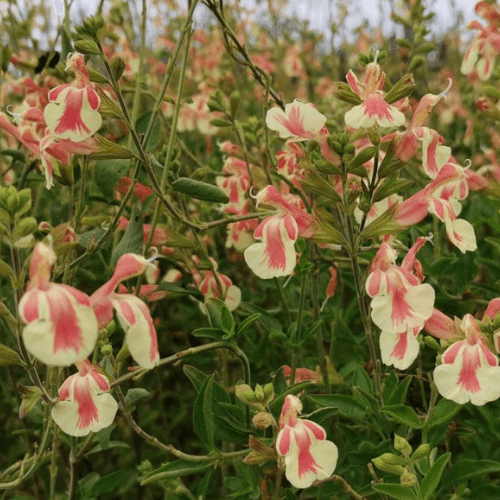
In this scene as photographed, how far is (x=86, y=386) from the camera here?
779 mm

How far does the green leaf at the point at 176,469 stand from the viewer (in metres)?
0.89

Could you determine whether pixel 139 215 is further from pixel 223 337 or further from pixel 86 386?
pixel 86 386

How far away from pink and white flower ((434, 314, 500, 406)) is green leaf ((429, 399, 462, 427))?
14 centimetres

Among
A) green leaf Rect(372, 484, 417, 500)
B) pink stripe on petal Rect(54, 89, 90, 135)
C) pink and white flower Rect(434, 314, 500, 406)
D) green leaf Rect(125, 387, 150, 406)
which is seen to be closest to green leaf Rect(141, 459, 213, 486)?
green leaf Rect(125, 387, 150, 406)

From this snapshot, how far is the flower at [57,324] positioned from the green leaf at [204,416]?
35 centimetres

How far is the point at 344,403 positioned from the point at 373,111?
16.5 inches

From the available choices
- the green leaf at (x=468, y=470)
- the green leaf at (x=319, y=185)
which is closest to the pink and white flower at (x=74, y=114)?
the green leaf at (x=319, y=185)

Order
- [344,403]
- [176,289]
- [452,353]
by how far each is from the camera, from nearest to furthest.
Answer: [452,353] < [344,403] < [176,289]

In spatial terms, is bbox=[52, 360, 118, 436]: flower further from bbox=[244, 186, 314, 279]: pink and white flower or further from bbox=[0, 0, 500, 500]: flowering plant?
bbox=[244, 186, 314, 279]: pink and white flower

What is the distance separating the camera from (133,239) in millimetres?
1016

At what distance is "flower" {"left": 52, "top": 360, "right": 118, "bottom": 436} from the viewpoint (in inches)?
30.5

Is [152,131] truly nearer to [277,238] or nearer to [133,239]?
[133,239]

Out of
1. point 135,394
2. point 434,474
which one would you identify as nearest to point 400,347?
point 434,474

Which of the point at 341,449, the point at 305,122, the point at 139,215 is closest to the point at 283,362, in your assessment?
the point at 341,449
